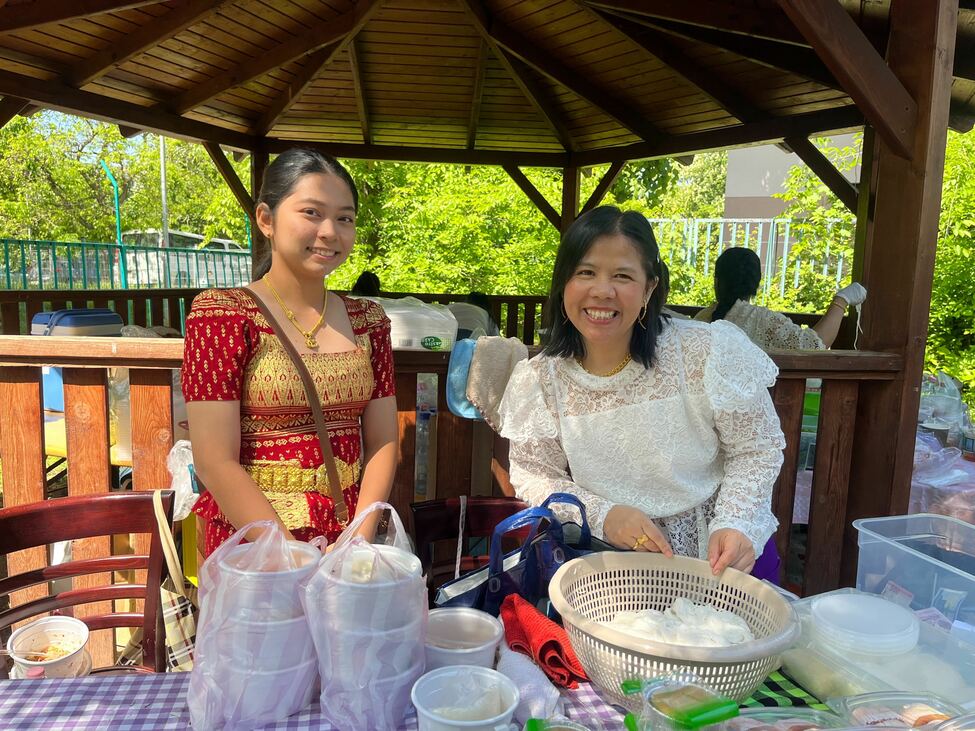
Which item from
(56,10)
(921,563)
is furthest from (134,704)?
(56,10)

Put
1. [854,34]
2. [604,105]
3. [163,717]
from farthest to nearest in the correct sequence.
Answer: [604,105] → [854,34] → [163,717]

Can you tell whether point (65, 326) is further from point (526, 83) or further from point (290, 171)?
point (526, 83)

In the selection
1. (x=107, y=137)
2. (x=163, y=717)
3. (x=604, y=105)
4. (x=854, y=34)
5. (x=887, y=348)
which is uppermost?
(x=107, y=137)

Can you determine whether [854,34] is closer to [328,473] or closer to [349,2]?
[328,473]

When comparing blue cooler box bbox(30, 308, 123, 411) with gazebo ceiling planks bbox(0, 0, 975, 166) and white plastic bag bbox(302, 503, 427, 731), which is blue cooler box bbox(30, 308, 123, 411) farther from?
white plastic bag bbox(302, 503, 427, 731)

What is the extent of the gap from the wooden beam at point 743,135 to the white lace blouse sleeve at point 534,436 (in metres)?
4.53

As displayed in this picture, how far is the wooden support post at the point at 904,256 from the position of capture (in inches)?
102

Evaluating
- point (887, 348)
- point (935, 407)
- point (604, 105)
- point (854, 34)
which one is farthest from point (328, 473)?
point (604, 105)

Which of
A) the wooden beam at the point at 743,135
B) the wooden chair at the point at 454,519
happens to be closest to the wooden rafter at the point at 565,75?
the wooden beam at the point at 743,135

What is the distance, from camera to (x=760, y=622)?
130 cm

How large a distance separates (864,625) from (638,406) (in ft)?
2.41

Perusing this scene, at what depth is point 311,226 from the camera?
5.82 feet

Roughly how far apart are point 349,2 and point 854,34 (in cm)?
402

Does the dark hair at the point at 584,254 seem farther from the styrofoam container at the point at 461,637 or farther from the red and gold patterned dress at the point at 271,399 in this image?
the styrofoam container at the point at 461,637
